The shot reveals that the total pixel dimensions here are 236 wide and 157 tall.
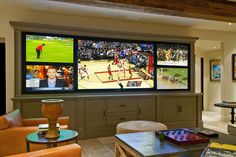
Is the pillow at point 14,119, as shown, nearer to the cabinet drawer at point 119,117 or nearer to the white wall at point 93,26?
the white wall at point 93,26

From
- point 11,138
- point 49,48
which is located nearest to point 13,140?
point 11,138

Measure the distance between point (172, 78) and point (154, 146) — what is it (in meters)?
3.78

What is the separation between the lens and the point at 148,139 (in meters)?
2.15

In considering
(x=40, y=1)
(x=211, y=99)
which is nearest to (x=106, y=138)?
(x=40, y=1)

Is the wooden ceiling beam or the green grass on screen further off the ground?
the wooden ceiling beam

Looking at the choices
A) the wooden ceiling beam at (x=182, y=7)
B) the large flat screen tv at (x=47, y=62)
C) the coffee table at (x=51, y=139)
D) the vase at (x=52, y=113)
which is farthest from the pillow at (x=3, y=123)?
the wooden ceiling beam at (x=182, y=7)

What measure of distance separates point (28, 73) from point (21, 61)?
0.86 ft

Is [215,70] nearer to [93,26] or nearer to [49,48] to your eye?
[93,26]

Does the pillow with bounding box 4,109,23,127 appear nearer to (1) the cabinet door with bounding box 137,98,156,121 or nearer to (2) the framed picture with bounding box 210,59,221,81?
(1) the cabinet door with bounding box 137,98,156,121

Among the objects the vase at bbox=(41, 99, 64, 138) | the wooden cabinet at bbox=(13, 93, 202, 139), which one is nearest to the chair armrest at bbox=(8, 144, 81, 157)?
the vase at bbox=(41, 99, 64, 138)

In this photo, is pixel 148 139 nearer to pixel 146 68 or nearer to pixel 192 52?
pixel 146 68

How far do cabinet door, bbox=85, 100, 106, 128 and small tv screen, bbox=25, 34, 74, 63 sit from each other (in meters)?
1.02

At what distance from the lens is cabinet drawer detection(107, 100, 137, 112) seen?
185 inches

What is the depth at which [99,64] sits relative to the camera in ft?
15.9
